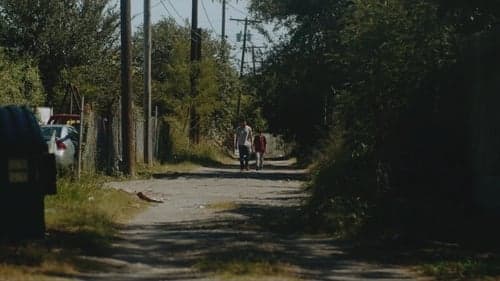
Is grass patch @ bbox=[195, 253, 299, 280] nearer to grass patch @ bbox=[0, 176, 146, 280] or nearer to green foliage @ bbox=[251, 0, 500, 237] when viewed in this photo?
grass patch @ bbox=[0, 176, 146, 280]

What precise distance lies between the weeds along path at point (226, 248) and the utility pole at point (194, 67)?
72.3 ft

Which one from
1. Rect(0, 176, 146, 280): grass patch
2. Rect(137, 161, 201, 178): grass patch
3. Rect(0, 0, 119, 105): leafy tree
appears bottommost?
Rect(0, 176, 146, 280): grass patch

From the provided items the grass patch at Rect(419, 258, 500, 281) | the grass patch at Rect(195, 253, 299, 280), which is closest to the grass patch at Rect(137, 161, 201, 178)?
the grass patch at Rect(195, 253, 299, 280)

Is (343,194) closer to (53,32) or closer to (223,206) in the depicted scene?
(223,206)

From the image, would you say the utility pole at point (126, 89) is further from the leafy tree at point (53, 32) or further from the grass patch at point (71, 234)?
the leafy tree at point (53, 32)

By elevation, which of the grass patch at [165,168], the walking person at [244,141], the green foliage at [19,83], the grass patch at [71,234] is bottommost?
the grass patch at [71,234]

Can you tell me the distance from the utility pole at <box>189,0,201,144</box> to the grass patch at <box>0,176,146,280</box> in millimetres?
22534

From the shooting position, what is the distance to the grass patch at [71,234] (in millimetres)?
10023

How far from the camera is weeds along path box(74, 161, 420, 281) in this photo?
10203mm

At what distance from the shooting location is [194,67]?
40.9 metres

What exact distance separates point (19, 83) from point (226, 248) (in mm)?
21735

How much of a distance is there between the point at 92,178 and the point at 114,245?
708 centimetres

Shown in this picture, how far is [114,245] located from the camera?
12227mm

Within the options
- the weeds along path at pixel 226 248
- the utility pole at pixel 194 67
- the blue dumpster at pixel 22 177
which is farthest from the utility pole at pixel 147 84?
the blue dumpster at pixel 22 177
